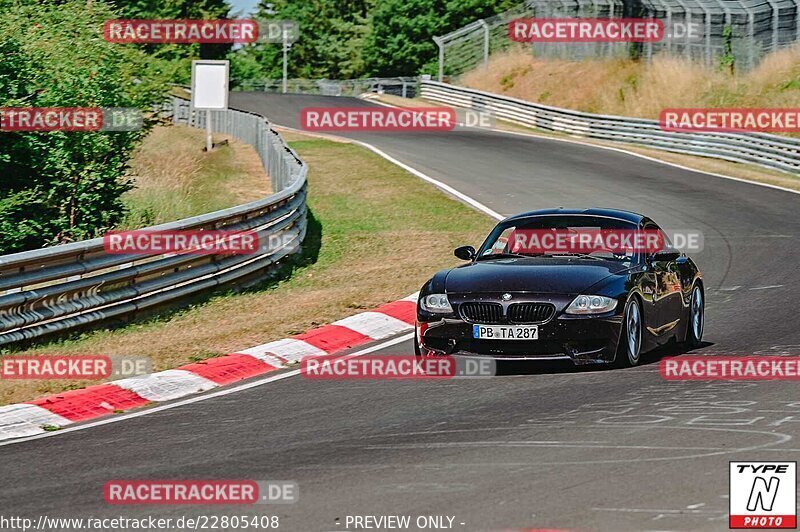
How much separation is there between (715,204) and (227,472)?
18808mm

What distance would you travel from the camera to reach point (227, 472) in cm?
754

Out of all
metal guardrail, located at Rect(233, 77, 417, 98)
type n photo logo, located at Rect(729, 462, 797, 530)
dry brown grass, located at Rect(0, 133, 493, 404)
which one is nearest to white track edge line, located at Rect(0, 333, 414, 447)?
dry brown grass, located at Rect(0, 133, 493, 404)

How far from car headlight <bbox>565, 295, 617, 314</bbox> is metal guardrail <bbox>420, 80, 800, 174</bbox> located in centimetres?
Result: 2193

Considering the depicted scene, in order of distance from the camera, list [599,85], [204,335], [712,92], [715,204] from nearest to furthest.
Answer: [204,335] → [715,204] → [712,92] → [599,85]

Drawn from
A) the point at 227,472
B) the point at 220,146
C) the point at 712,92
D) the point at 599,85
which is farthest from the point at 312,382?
the point at 599,85

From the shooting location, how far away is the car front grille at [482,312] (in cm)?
1065

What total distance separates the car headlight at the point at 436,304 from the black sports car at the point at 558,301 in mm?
11

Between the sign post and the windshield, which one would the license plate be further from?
the sign post

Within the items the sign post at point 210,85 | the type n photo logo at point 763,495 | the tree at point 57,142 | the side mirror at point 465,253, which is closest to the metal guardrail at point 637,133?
the sign post at point 210,85

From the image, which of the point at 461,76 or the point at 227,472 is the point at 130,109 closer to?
the point at 227,472

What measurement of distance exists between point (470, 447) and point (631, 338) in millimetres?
3494

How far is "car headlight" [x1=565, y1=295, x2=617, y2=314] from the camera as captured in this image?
10.6 meters

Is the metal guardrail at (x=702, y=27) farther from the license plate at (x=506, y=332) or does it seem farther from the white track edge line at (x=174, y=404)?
the license plate at (x=506, y=332)

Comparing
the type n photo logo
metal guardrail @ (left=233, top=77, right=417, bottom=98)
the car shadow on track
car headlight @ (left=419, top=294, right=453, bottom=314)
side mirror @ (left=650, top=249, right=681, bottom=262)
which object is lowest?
metal guardrail @ (left=233, top=77, right=417, bottom=98)
